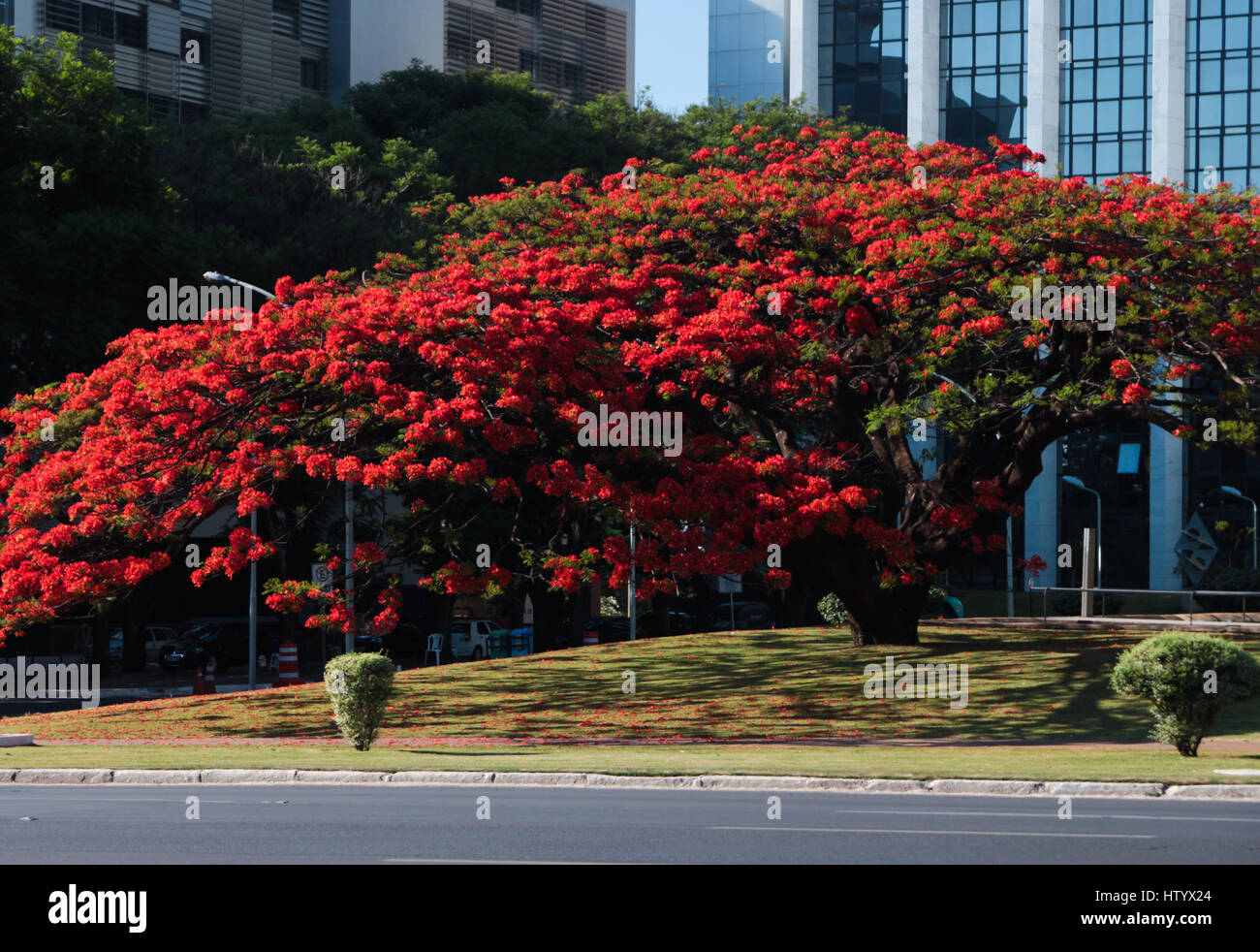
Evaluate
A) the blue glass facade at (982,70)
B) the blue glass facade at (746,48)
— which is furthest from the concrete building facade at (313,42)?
the blue glass facade at (982,70)

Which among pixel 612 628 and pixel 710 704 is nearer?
pixel 710 704

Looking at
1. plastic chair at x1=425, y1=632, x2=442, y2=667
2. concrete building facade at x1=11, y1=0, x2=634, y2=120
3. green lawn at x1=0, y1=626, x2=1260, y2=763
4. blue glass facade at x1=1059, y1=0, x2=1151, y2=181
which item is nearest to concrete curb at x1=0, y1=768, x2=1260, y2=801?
green lawn at x1=0, y1=626, x2=1260, y2=763

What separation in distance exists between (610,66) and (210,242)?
44861mm

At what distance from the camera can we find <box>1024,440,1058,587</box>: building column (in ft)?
222

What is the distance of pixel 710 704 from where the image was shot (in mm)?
23078

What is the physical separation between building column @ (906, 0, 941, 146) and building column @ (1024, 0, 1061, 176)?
13.2ft

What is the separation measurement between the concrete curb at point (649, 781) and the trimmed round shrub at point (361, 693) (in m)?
2.40

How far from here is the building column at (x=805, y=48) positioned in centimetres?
7388

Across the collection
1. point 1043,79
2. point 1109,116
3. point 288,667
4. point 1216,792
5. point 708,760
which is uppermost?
point 1043,79

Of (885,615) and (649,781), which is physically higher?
(885,615)

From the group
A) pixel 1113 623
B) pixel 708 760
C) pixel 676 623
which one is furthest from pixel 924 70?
pixel 708 760

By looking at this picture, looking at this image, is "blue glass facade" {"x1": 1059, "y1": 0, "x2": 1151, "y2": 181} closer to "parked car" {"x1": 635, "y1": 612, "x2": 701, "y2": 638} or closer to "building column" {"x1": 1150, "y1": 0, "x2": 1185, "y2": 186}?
"building column" {"x1": 1150, "y1": 0, "x2": 1185, "y2": 186}

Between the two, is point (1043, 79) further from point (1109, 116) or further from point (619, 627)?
point (619, 627)

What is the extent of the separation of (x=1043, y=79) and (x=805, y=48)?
11246 millimetres
